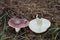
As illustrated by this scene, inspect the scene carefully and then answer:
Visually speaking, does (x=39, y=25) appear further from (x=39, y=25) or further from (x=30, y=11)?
(x=30, y=11)

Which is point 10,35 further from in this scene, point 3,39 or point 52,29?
point 52,29

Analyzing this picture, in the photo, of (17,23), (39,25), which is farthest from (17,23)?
(39,25)

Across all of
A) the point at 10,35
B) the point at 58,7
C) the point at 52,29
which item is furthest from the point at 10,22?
the point at 58,7

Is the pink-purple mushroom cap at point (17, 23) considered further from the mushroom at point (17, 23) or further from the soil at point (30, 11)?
the soil at point (30, 11)

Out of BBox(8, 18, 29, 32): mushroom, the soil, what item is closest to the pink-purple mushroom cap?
BBox(8, 18, 29, 32): mushroom

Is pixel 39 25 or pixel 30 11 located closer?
pixel 39 25

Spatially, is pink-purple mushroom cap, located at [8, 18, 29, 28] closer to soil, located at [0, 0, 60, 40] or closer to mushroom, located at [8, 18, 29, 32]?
mushroom, located at [8, 18, 29, 32]

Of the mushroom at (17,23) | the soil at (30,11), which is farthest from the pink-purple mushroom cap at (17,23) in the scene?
the soil at (30,11)
